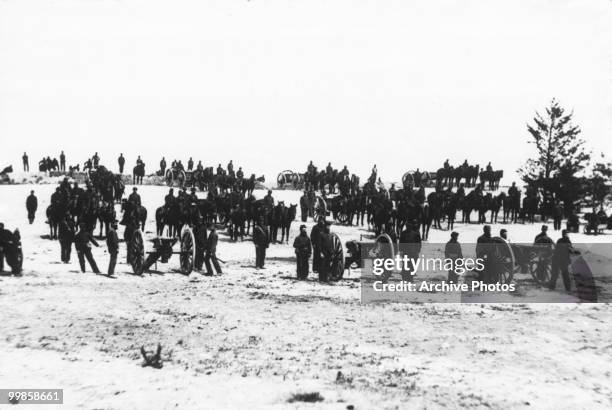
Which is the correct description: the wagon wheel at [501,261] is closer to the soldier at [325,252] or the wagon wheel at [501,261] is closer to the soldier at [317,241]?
the soldier at [325,252]

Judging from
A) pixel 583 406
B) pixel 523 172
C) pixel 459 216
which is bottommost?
pixel 583 406

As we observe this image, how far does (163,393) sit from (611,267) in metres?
17.4

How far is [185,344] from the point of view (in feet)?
36.4

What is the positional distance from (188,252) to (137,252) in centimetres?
146

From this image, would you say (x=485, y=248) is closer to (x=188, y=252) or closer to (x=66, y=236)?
(x=188, y=252)

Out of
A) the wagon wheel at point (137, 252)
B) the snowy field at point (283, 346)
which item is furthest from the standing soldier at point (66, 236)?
the wagon wheel at point (137, 252)

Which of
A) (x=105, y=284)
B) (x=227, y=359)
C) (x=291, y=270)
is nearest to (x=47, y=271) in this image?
(x=105, y=284)

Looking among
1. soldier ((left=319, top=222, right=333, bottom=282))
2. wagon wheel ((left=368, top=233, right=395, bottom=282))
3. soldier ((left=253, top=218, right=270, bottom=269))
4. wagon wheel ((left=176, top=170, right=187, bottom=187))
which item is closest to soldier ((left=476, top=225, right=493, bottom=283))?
wagon wheel ((left=368, top=233, right=395, bottom=282))

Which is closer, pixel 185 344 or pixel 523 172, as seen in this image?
pixel 185 344

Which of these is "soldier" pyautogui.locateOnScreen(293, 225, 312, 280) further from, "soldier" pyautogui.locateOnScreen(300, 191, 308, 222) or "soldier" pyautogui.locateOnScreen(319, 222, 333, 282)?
"soldier" pyautogui.locateOnScreen(300, 191, 308, 222)

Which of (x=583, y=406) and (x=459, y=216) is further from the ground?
(x=459, y=216)

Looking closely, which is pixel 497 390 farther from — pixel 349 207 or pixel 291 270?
pixel 349 207

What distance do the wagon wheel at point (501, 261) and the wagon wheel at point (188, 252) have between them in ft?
27.4

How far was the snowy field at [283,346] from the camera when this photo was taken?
8.86m
